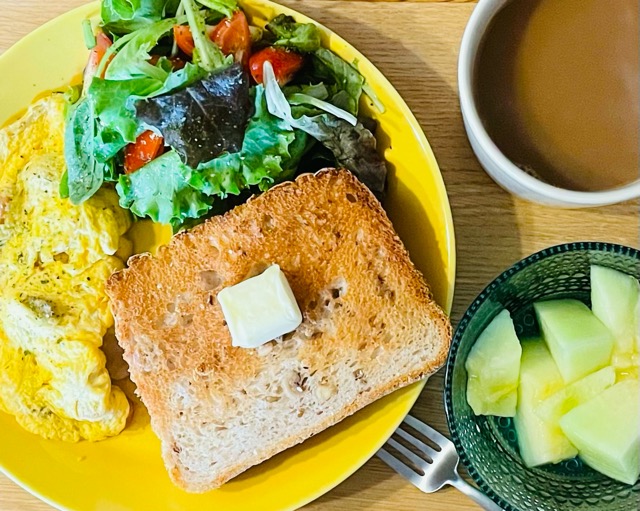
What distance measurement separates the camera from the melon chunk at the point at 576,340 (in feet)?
4.06

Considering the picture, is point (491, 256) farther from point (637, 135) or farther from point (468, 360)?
point (637, 135)

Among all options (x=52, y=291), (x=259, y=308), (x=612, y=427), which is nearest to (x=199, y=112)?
(x=259, y=308)

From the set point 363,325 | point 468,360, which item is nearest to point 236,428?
point 363,325

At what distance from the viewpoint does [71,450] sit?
154cm

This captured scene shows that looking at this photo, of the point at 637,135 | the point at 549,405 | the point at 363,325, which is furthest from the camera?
the point at 363,325

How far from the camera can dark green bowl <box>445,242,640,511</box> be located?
1253 millimetres

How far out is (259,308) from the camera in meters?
1.26

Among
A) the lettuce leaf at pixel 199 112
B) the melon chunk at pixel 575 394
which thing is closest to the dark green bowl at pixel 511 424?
the melon chunk at pixel 575 394

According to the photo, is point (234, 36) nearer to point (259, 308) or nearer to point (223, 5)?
point (223, 5)

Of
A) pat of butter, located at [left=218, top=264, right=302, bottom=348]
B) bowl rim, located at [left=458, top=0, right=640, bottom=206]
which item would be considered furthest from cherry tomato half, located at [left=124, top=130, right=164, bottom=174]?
bowl rim, located at [left=458, top=0, right=640, bottom=206]

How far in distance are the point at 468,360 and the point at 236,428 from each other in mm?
488

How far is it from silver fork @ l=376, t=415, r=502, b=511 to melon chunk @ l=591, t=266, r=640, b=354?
43cm

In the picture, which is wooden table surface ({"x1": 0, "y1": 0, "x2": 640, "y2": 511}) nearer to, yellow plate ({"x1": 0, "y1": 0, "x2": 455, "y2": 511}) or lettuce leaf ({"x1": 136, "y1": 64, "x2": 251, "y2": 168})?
yellow plate ({"x1": 0, "y1": 0, "x2": 455, "y2": 511})

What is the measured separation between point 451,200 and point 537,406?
0.49 meters
